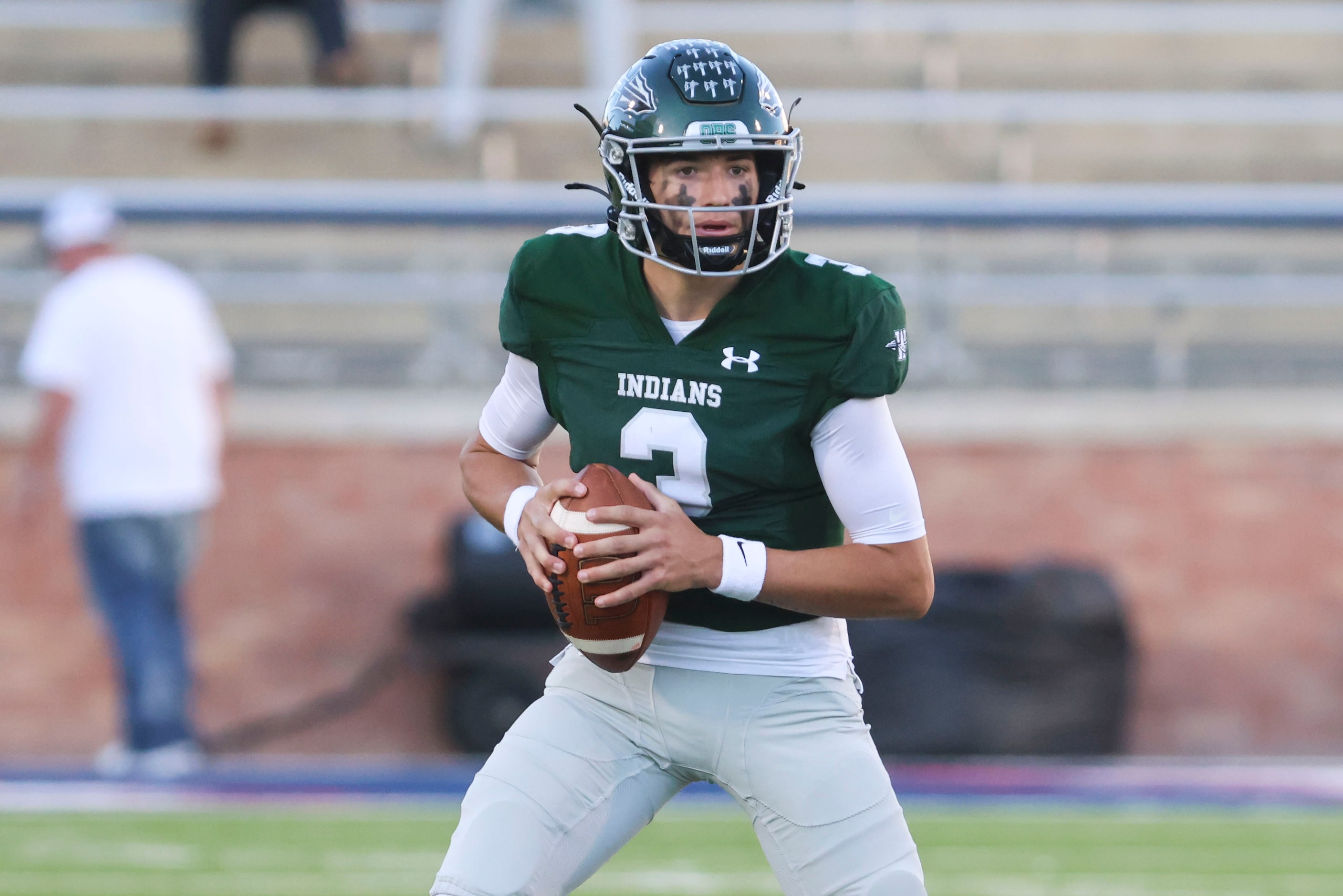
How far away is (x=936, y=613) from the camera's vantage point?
5422 millimetres

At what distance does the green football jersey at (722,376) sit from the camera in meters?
2.24

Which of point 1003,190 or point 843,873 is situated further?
point 1003,190

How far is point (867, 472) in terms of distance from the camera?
2225 mm

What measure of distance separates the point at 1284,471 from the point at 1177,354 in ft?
1.79

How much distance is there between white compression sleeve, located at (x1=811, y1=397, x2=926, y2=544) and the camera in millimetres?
2223

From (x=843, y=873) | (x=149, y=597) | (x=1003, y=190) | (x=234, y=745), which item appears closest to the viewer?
(x=843, y=873)

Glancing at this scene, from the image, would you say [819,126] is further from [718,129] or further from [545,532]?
[545,532]

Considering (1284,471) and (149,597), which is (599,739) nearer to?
(149,597)

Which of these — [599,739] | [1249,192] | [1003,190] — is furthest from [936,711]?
[599,739]

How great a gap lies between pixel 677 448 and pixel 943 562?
3.67 metres

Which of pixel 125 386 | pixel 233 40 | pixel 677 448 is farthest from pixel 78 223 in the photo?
pixel 677 448

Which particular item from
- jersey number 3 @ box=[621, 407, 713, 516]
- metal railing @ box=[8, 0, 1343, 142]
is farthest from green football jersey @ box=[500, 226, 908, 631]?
metal railing @ box=[8, 0, 1343, 142]

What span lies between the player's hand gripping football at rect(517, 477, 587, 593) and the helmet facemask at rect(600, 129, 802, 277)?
326mm

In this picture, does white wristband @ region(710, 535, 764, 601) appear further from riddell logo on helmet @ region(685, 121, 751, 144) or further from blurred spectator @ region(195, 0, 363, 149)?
blurred spectator @ region(195, 0, 363, 149)
